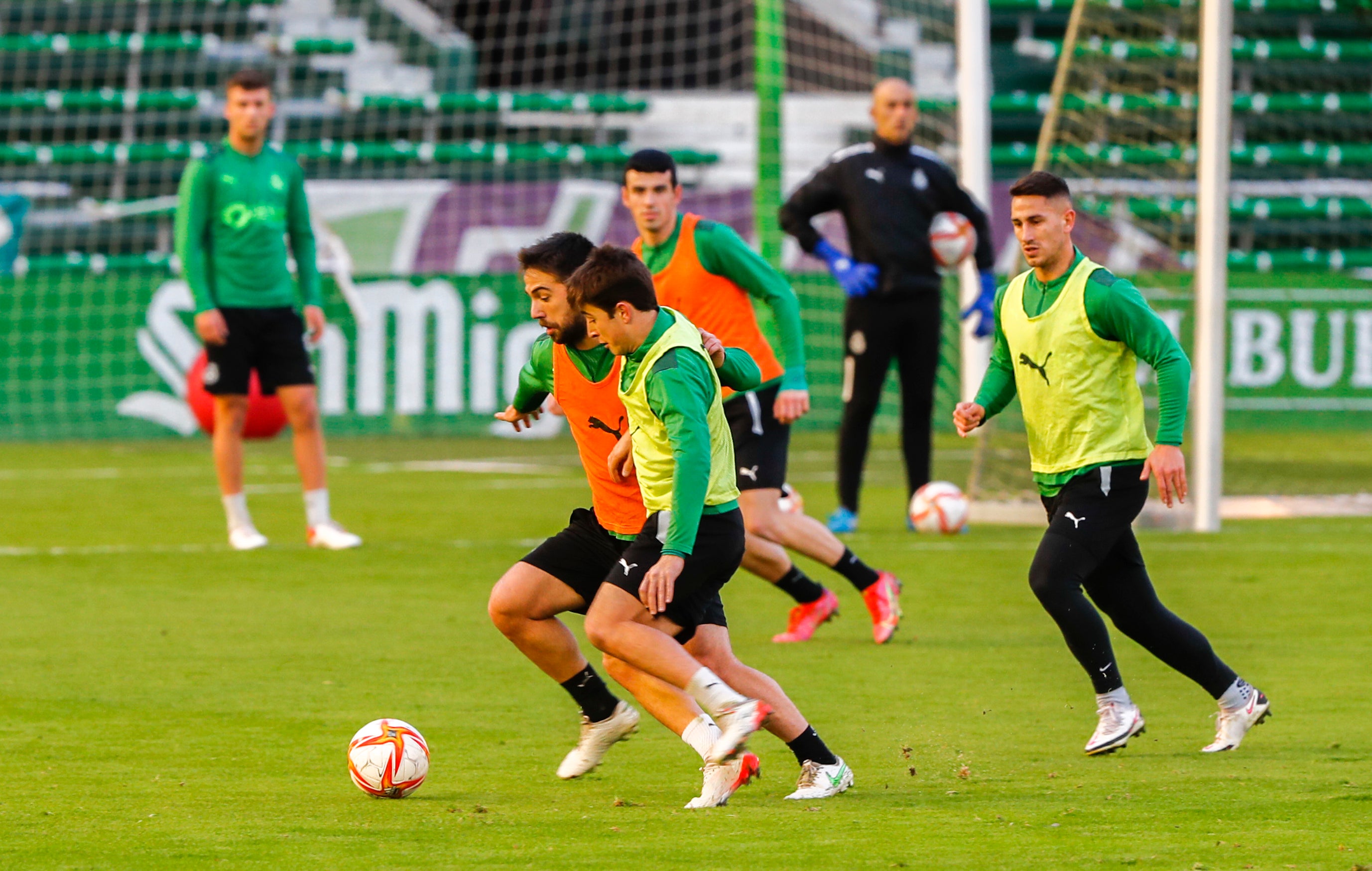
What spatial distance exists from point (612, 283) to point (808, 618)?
2.93m

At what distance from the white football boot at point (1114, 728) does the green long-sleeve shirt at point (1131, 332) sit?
653 mm

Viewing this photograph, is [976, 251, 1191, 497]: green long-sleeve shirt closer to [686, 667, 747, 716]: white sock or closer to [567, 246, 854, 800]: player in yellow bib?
[567, 246, 854, 800]: player in yellow bib

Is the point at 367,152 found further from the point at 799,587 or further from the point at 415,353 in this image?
the point at 799,587

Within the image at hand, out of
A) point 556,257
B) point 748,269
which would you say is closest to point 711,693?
point 556,257

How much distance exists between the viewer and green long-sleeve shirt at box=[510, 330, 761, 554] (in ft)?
14.1

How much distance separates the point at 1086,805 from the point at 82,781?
2.40 meters

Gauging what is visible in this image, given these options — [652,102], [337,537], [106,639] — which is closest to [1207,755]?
[106,639]

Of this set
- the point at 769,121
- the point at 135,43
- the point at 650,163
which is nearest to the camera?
the point at 650,163

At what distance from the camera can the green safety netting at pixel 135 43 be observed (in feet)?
65.3

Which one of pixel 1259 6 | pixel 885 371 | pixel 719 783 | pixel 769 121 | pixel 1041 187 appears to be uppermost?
pixel 1259 6

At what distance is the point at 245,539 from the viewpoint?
9.49 meters

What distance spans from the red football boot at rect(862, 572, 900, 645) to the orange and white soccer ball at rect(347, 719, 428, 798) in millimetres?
2696

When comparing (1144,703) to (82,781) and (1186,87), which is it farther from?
(1186,87)

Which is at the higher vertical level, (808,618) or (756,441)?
(756,441)
